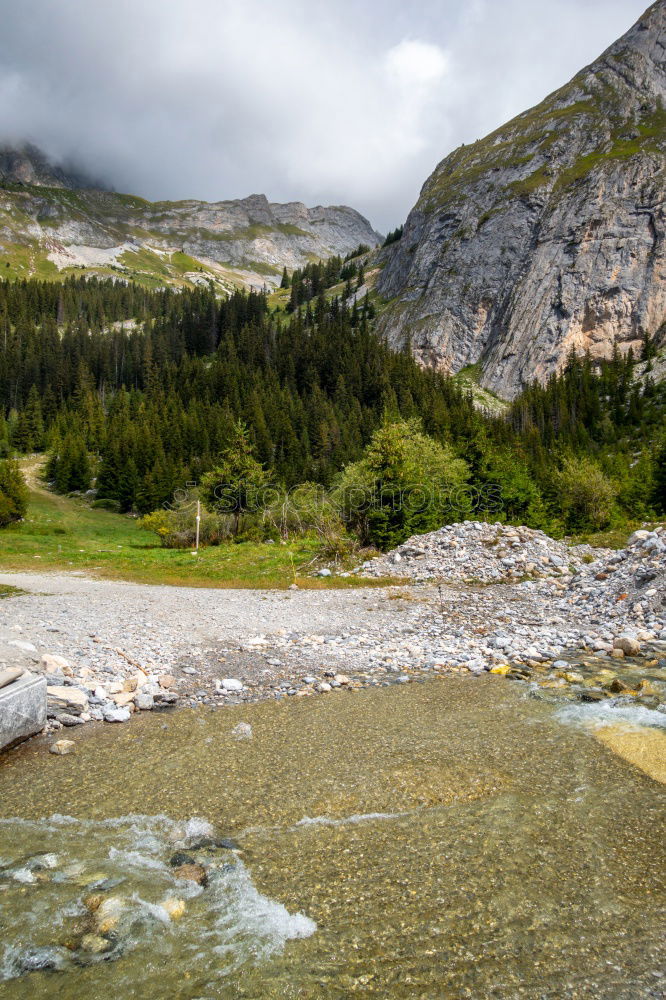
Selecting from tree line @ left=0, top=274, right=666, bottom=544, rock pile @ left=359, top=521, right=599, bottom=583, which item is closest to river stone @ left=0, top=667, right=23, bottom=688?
rock pile @ left=359, top=521, right=599, bottom=583

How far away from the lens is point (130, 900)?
5160 millimetres

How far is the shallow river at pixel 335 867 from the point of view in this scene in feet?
14.3

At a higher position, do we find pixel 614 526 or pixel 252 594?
pixel 614 526

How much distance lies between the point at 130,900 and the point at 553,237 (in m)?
159

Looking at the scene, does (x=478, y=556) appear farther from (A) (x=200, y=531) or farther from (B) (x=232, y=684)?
(A) (x=200, y=531)

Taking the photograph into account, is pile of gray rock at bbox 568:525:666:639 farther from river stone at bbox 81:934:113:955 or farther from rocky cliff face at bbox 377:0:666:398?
rocky cliff face at bbox 377:0:666:398

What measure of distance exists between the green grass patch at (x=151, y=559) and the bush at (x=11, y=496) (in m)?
1.44

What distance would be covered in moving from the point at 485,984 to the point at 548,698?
7878 mm

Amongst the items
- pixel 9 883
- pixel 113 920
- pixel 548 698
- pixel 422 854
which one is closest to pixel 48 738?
pixel 9 883

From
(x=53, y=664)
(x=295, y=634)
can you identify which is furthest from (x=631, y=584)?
(x=53, y=664)

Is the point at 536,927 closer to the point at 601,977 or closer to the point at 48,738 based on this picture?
the point at 601,977

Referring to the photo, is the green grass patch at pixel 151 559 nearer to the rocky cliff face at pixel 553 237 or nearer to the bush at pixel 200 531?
the bush at pixel 200 531

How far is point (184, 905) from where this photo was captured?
16.9 feet

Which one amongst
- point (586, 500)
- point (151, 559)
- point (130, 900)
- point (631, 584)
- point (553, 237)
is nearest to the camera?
point (130, 900)
